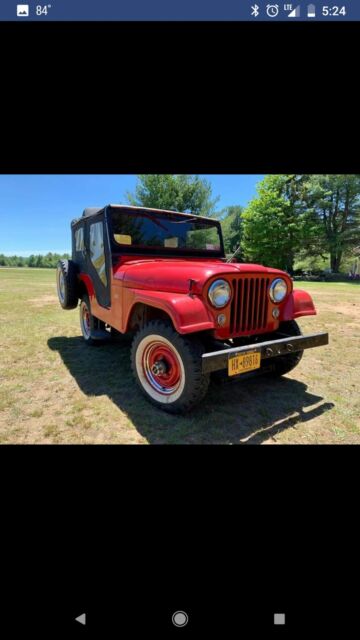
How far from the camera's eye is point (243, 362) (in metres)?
2.54

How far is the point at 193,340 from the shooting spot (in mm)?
2645

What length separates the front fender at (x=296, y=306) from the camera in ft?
10.7

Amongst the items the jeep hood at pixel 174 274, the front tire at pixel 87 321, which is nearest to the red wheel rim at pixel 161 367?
the jeep hood at pixel 174 274

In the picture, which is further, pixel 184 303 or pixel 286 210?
pixel 286 210

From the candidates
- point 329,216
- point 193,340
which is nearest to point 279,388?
point 193,340

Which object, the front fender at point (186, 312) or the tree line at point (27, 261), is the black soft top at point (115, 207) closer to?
the front fender at point (186, 312)

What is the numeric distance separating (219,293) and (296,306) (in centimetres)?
124

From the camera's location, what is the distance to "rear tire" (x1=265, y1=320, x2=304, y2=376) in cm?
346

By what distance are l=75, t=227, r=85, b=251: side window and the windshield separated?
142cm
